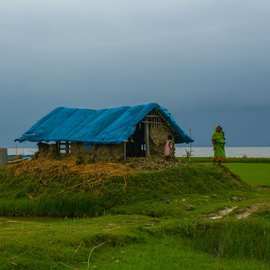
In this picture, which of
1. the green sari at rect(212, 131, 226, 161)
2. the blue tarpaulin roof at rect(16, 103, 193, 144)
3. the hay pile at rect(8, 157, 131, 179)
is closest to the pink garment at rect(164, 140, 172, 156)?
the blue tarpaulin roof at rect(16, 103, 193, 144)

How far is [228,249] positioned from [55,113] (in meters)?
14.0

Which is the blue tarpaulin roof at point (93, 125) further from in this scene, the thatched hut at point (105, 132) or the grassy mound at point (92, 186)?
the grassy mound at point (92, 186)

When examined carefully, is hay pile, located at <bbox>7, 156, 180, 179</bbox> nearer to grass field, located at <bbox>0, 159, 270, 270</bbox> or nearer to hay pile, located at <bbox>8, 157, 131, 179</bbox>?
hay pile, located at <bbox>8, 157, 131, 179</bbox>

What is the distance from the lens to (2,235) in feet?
28.9

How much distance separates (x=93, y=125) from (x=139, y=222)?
8175mm

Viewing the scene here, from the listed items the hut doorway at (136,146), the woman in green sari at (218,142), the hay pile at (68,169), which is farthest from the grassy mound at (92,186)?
the hut doorway at (136,146)

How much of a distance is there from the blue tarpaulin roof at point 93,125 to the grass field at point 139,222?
2.47 m

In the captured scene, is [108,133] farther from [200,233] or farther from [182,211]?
[200,233]

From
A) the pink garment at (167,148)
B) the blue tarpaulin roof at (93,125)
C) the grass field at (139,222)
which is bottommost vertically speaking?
the grass field at (139,222)

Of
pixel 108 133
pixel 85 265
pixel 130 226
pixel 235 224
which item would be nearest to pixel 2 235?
pixel 85 265

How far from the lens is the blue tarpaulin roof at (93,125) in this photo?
17.8 meters

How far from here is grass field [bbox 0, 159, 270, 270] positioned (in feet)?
25.9

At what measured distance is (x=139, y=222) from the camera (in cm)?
1134

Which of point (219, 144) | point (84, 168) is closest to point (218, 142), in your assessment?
point (219, 144)
